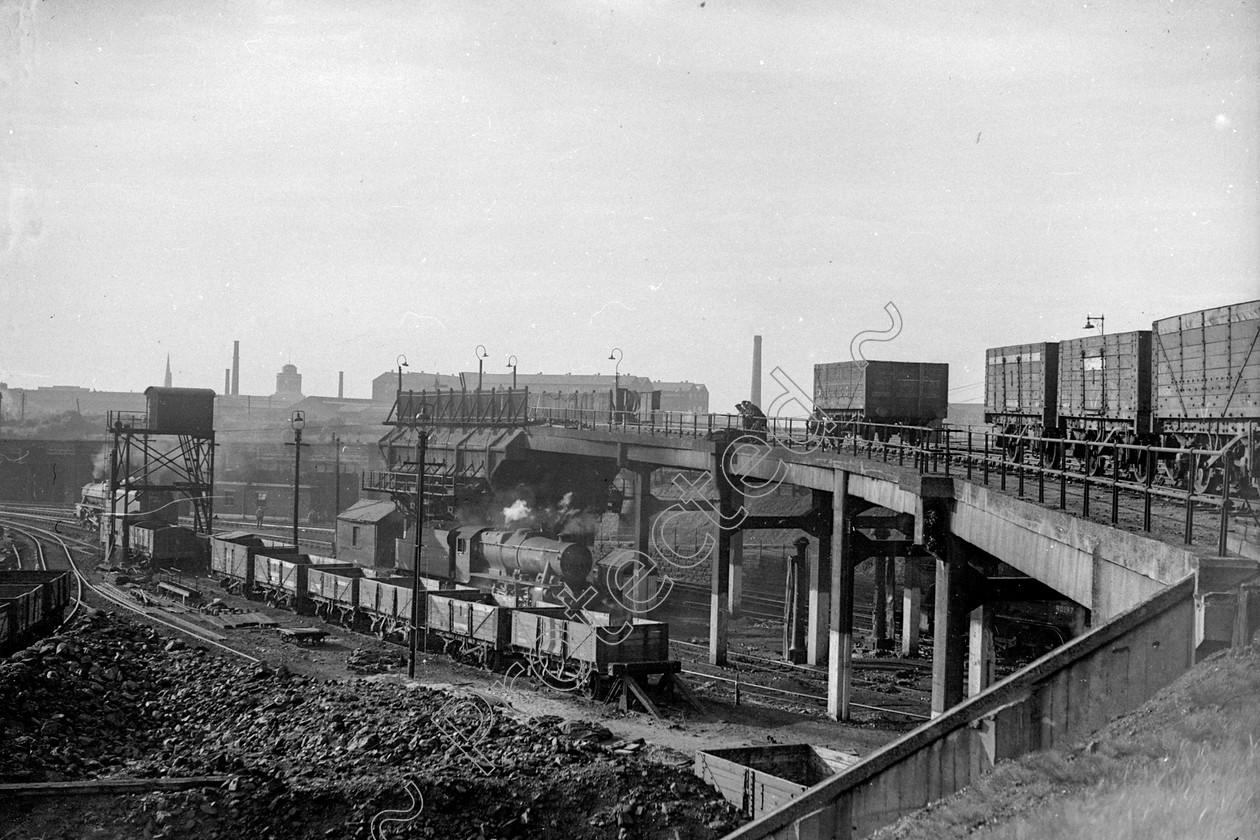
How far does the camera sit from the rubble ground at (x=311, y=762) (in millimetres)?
14328

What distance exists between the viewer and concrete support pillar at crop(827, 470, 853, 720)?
24438 mm

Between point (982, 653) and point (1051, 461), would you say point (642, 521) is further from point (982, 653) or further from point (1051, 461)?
point (982, 653)

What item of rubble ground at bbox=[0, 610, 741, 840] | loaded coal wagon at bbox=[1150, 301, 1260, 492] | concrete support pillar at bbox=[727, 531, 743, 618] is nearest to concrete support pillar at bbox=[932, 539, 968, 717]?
loaded coal wagon at bbox=[1150, 301, 1260, 492]

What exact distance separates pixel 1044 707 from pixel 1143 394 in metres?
16.2

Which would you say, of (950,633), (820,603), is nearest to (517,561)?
(820,603)

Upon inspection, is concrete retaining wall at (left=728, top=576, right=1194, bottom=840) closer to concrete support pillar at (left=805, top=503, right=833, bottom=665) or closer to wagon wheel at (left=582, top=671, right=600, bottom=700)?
wagon wheel at (left=582, top=671, right=600, bottom=700)

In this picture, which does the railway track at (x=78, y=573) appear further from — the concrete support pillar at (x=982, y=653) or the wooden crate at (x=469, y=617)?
the concrete support pillar at (x=982, y=653)

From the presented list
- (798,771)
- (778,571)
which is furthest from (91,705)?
(778,571)

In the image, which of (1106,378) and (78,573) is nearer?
(1106,378)

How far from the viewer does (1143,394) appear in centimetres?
2262

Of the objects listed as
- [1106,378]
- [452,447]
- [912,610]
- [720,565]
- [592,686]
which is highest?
[1106,378]

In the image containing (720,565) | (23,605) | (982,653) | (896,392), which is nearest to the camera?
(982,653)

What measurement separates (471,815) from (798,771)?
5525 mm

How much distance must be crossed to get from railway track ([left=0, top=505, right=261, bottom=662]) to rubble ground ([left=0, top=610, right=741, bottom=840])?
199 inches
